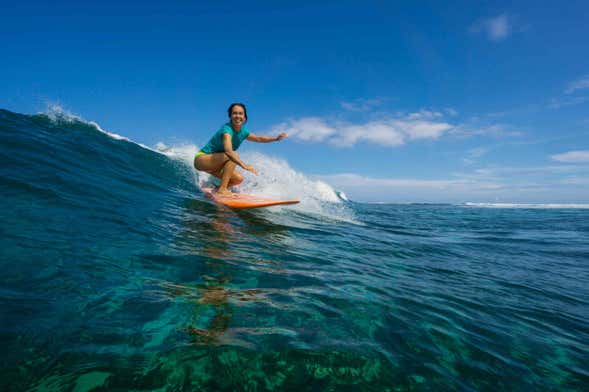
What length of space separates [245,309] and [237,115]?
5722mm

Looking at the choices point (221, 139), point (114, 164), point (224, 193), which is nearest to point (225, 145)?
point (221, 139)

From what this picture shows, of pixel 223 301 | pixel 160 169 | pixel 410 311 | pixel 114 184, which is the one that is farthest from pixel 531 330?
pixel 160 169

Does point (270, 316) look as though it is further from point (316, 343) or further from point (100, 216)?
point (100, 216)

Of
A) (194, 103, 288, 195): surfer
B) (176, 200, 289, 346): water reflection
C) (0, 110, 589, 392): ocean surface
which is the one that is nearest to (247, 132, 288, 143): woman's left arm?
(194, 103, 288, 195): surfer

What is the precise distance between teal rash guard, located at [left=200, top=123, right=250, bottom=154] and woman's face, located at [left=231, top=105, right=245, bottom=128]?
172 mm

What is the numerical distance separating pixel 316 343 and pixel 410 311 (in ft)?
3.72

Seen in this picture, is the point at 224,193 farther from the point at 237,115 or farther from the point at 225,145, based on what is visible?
the point at 237,115

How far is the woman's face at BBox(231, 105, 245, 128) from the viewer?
7.11m

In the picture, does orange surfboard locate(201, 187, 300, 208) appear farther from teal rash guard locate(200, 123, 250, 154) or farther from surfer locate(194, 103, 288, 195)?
teal rash guard locate(200, 123, 250, 154)

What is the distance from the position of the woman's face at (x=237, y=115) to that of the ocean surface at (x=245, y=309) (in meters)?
2.91

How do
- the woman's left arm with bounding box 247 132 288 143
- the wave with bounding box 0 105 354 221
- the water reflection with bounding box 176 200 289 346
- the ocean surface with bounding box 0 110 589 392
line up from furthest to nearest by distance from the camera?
the woman's left arm with bounding box 247 132 288 143, the wave with bounding box 0 105 354 221, the water reflection with bounding box 176 200 289 346, the ocean surface with bounding box 0 110 589 392

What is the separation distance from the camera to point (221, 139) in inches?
285

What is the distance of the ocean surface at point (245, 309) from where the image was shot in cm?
155

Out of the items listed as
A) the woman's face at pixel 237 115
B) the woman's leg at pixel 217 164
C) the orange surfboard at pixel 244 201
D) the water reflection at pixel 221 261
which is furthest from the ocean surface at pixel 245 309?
the woman's face at pixel 237 115
